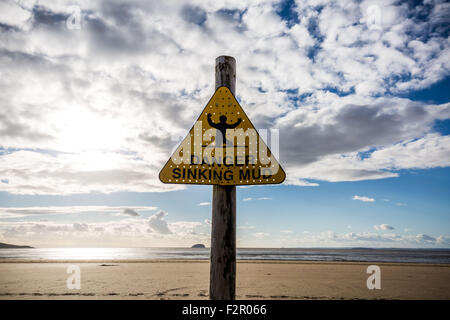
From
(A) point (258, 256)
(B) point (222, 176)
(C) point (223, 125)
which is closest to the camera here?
(B) point (222, 176)

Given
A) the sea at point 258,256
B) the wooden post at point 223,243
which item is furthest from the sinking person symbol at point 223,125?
the sea at point 258,256

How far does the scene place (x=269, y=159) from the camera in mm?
2855

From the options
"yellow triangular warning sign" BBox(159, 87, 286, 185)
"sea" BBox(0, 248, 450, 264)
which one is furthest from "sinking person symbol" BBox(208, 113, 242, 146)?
"sea" BBox(0, 248, 450, 264)

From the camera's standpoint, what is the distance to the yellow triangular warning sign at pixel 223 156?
2.85 metres

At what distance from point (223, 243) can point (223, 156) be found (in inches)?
34.7

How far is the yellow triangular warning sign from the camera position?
9.36 feet

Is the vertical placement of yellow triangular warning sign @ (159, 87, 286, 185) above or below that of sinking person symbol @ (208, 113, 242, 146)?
below

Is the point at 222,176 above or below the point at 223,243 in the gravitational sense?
above

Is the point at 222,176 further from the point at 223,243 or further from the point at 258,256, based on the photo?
the point at 258,256

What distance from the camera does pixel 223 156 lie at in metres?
2.91

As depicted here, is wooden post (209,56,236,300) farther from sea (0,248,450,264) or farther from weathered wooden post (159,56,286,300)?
sea (0,248,450,264)

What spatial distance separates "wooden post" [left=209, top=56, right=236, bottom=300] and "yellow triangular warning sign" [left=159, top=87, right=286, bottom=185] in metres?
0.18

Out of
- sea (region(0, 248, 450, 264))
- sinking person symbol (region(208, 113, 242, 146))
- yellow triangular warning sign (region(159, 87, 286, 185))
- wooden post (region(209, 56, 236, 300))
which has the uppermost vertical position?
sinking person symbol (region(208, 113, 242, 146))

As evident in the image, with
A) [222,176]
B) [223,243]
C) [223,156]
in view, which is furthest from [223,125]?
[223,243]
